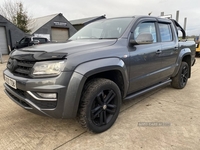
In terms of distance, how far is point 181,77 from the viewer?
4.50 meters

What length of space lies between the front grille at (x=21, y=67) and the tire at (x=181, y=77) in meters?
3.67

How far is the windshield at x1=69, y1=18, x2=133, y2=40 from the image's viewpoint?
2.91 meters

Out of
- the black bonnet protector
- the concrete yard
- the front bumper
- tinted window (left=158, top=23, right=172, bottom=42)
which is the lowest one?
the concrete yard

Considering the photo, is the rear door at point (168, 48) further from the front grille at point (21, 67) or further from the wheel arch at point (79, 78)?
the front grille at point (21, 67)

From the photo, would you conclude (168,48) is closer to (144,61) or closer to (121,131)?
(144,61)

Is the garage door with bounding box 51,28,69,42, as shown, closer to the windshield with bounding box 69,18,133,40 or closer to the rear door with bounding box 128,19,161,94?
the windshield with bounding box 69,18,133,40

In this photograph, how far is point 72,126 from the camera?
8.71 feet

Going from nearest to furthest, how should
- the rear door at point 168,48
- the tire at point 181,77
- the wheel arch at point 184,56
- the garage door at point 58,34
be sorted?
the rear door at point 168,48, the wheel arch at point 184,56, the tire at point 181,77, the garage door at point 58,34

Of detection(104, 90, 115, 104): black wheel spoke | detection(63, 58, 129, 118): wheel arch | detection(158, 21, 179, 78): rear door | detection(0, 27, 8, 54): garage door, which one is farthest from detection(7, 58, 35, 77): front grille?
detection(0, 27, 8, 54): garage door

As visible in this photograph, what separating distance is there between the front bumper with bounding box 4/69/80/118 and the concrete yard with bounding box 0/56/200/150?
0.49m

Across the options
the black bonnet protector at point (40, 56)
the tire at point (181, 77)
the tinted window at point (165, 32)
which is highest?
the tinted window at point (165, 32)

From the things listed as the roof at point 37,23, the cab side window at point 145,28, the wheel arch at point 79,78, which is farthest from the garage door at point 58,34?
the wheel arch at point 79,78

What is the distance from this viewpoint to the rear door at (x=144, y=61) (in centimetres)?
277

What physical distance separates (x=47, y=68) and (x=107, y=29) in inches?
62.5
